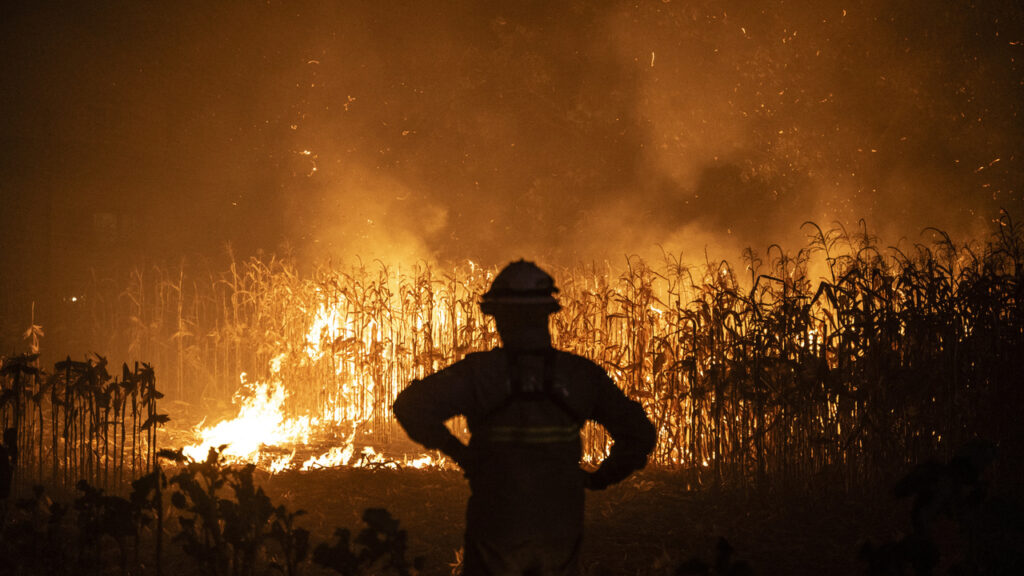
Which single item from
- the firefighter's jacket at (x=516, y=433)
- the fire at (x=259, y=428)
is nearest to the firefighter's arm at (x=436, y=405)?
the firefighter's jacket at (x=516, y=433)

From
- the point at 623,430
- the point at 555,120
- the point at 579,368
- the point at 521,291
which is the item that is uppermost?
the point at 555,120

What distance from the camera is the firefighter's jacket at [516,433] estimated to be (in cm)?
311

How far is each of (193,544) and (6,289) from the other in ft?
→ 49.2

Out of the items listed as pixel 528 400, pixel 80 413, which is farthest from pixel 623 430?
pixel 80 413

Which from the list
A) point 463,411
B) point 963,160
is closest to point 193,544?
point 463,411

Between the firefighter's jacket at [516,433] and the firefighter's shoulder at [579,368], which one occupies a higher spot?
the firefighter's shoulder at [579,368]

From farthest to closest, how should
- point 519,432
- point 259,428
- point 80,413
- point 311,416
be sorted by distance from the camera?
point 311,416 → point 259,428 → point 80,413 → point 519,432

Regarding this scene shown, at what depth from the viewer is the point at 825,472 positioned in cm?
694

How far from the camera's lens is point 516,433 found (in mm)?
3121

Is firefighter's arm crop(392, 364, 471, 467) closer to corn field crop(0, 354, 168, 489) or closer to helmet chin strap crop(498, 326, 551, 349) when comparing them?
helmet chin strap crop(498, 326, 551, 349)

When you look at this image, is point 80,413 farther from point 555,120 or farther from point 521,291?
point 555,120

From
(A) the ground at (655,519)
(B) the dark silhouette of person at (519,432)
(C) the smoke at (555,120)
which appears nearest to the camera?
(B) the dark silhouette of person at (519,432)

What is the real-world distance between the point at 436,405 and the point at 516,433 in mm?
334

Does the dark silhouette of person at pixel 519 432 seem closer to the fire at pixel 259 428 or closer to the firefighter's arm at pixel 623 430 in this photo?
the firefighter's arm at pixel 623 430
